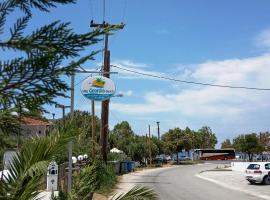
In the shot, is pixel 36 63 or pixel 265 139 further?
pixel 265 139

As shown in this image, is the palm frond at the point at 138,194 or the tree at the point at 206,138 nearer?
the palm frond at the point at 138,194

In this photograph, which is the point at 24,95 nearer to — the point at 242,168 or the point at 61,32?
the point at 61,32

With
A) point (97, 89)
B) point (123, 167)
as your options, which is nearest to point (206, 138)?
point (123, 167)

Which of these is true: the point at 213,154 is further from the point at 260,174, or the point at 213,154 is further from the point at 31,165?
Answer: the point at 31,165

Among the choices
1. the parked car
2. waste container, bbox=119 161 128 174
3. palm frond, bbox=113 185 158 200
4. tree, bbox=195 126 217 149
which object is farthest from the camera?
tree, bbox=195 126 217 149

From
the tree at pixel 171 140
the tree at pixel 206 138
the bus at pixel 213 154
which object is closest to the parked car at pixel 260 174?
the tree at pixel 171 140

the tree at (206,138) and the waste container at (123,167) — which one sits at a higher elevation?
the tree at (206,138)

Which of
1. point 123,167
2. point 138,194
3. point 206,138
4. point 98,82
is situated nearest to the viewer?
point 138,194

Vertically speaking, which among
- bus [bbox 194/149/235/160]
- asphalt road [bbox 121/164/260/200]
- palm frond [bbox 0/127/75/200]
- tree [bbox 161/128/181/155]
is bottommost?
asphalt road [bbox 121/164/260/200]

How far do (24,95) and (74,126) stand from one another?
0.98 m

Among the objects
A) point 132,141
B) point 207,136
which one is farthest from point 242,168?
point 207,136

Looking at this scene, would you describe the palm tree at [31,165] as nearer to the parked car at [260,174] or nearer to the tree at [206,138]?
the parked car at [260,174]

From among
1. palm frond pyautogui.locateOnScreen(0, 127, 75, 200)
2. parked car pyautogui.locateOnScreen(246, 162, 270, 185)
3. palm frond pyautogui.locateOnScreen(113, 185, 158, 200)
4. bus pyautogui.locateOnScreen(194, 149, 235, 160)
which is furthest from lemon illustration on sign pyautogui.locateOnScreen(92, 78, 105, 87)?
bus pyautogui.locateOnScreen(194, 149, 235, 160)

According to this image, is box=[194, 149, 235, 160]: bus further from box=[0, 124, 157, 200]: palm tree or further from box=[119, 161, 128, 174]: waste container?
box=[0, 124, 157, 200]: palm tree
